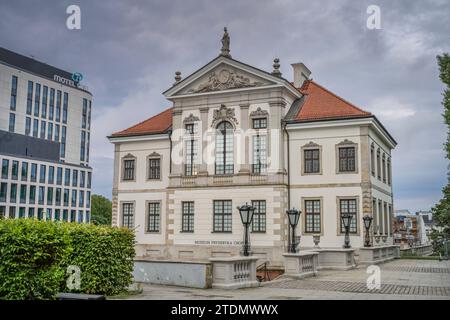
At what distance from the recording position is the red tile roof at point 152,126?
4328 centimetres

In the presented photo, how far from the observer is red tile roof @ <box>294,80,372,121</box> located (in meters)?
36.8

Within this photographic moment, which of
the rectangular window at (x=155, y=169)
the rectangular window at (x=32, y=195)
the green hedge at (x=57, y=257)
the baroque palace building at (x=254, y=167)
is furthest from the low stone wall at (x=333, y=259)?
the rectangular window at (x=32, y=195)

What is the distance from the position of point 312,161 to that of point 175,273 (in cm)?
2033

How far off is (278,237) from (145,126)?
1546 cm

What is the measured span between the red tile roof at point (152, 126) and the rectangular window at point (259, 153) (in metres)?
8.20

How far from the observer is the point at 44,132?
3824 inches

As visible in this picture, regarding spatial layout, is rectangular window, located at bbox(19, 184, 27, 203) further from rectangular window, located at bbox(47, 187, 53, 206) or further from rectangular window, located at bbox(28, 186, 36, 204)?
rectangular window, located at bbox(47, 187, 53, 206)

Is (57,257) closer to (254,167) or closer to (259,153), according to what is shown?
(254,167)

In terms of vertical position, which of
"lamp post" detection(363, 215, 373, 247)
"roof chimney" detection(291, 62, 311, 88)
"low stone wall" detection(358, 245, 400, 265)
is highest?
"roof chimney" detection(291, 62, 311, 88)

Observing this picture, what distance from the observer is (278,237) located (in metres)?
36.4

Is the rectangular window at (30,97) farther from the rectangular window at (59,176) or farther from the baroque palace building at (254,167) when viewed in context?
the baroque palace building at (254,167)

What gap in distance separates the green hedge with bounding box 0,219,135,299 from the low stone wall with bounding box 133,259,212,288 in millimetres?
2126

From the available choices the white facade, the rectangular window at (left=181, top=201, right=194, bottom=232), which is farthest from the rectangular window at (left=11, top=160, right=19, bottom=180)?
the rectangular window at (left=181, top=201, right=194, bottom=232)

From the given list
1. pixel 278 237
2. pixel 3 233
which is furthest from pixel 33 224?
pixel 278 237
